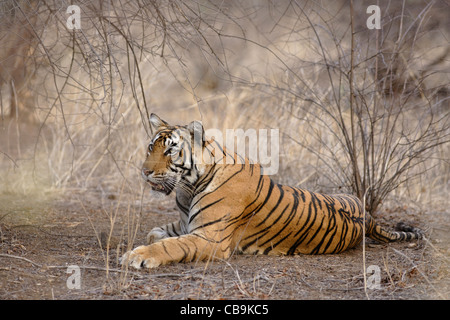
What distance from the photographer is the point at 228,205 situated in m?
4.32

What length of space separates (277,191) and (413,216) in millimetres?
2675

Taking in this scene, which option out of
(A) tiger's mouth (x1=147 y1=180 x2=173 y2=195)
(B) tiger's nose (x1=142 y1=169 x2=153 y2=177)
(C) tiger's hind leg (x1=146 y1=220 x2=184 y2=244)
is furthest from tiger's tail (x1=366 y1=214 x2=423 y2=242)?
(B) tiger's nose (x1=142 y1=169 x2=153 y2=177)

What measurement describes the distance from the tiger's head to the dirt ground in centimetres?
32

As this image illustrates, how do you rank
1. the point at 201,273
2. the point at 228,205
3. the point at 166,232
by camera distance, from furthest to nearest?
the point at 166,232 < the point at 228,205 < the point at 201,273

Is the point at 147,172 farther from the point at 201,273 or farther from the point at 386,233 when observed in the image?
the point at 386,233

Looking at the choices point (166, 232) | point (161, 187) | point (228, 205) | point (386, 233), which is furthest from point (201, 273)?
point (386, 233)

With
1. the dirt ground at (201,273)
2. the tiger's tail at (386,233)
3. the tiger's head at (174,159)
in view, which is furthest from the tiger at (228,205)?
the tiger's tail at (386,233)

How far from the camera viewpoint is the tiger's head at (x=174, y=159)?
14.2 feet

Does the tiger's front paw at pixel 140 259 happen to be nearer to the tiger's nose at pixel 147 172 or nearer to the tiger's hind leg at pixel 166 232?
the tiger's nose at pixel 147 172

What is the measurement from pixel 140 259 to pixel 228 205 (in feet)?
2.90

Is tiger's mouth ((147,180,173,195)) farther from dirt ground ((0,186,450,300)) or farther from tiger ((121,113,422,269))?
dirt ground ((0,186,450,300))

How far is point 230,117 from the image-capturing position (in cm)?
860
